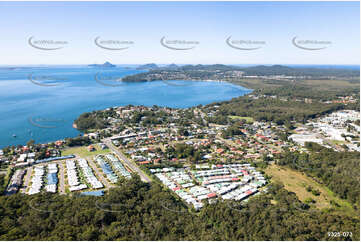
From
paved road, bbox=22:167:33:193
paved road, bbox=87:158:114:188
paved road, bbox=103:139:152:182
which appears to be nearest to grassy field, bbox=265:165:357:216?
paved road, bbox=103:139:152:182

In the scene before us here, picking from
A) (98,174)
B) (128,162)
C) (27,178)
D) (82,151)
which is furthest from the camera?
(82,151)

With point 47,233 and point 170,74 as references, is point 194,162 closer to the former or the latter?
point 47,233

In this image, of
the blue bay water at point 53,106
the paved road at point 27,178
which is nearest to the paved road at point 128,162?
the blue bay water at point 53,106

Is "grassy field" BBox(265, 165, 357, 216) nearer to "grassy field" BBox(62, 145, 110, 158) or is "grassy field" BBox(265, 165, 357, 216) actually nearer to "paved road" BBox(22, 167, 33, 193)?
"grassy field" BBox(62, 145, 110, 158)

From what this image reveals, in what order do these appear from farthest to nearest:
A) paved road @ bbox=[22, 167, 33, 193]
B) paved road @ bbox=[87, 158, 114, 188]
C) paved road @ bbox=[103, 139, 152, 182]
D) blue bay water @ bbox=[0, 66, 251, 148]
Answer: blue bay water @ bbox=[0, 66, 251, 148]
paved road @ bbox=[103, 139, 152, 182]
paved road @ bbox=[87, 158, 114, 188]
paved road @ bbox=[22, 167, 33, 193]

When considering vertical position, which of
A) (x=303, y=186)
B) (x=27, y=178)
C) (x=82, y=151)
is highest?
(x=82, y=151)

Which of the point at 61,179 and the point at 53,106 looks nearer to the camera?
the point at 61,179

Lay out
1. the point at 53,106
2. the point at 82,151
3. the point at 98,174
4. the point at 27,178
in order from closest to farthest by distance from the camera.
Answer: the point at 27,178
the point at 98,174
the point at 82,151
the point at 53,106

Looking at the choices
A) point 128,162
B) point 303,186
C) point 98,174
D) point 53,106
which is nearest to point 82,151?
point 128,162

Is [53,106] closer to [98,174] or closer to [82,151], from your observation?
[82,151]
